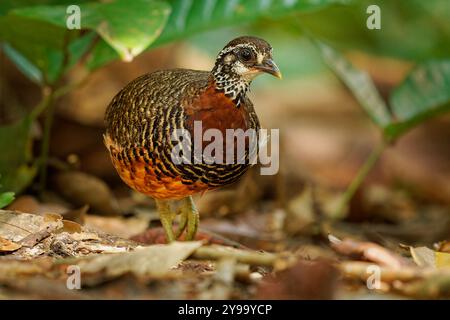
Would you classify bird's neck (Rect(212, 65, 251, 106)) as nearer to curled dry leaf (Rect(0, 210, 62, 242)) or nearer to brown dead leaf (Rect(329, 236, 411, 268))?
brown dead leaf (Rect(329, 236, 411, 268))

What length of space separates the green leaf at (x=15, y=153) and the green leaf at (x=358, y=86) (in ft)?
7.60

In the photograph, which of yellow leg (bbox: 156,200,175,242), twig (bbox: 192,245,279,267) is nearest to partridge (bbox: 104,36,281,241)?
yellow leg (bbox: 156,200,175,242)

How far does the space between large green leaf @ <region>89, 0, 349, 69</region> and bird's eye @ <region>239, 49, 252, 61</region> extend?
1.50 meters

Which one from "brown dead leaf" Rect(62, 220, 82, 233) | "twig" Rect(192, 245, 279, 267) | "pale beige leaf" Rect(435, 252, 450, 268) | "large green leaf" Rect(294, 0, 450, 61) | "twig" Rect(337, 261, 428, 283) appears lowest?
"pale beige leaf" Rect(435, 252, 450, 268)

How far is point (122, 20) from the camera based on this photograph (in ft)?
16.6

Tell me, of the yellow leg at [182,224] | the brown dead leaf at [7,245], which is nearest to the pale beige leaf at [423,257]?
the yellow leg at [182,224]

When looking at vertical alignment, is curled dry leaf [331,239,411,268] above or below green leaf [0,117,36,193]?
below

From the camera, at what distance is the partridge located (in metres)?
4.30

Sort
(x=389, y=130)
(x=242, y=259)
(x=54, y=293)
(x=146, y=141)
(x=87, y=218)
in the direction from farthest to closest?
(x=389, y=130), (x=87, y=218), (x=146, y=141), (x=242, y=259), (x=54, y=293)

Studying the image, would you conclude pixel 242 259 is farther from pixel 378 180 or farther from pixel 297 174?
pixel 378 180

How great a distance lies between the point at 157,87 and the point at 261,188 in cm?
262

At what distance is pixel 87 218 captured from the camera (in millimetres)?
5586

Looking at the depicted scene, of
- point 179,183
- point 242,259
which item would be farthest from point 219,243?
point 242,259

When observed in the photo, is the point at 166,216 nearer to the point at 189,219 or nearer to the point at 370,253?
the point at 189,219
